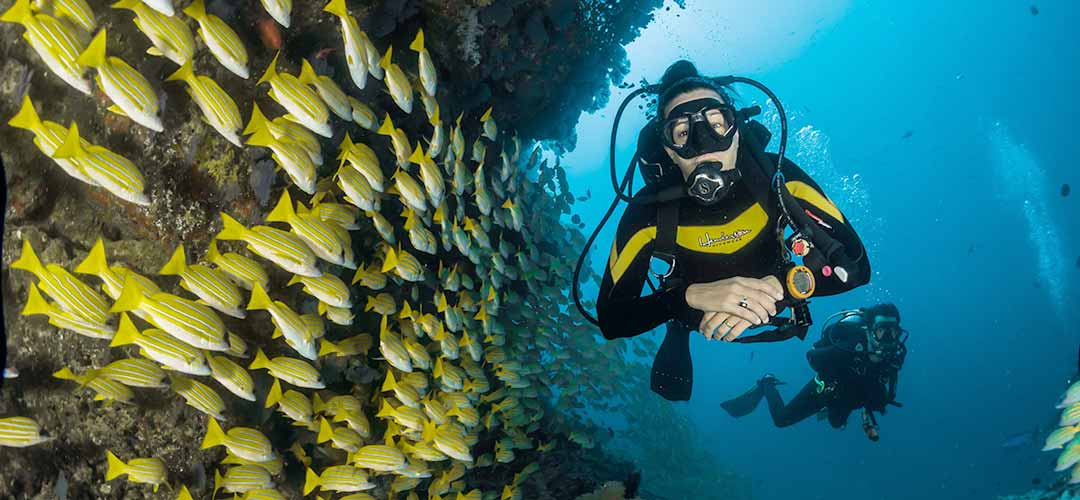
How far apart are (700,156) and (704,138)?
0.14 m

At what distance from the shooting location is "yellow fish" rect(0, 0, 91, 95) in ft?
8.12

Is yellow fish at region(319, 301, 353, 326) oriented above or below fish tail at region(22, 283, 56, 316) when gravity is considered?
above

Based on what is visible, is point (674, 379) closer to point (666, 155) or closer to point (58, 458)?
point (666, 155)

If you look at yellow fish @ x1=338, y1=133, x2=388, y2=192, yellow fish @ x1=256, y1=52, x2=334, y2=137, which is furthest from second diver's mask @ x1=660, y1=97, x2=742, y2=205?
yellow fish @ x1=256, y1=52, x2=334, y2=137

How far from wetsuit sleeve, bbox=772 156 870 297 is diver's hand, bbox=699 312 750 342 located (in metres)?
0.55

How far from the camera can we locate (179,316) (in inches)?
115

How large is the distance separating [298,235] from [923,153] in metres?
104

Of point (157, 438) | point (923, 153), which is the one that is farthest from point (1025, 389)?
point (157, 438)

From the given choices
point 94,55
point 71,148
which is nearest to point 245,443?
point 71,148

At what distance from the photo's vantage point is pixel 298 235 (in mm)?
3543

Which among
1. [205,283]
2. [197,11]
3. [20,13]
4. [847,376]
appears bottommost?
[205,283]

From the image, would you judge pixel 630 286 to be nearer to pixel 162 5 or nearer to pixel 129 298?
pixel 129 298

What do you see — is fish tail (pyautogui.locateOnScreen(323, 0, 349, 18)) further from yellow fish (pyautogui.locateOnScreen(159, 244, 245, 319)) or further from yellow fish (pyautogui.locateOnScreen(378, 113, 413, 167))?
yellow fish (pyautogui.locateOnScreen(159, 244, 245, 319))

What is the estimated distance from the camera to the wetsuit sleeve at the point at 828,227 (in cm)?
391
